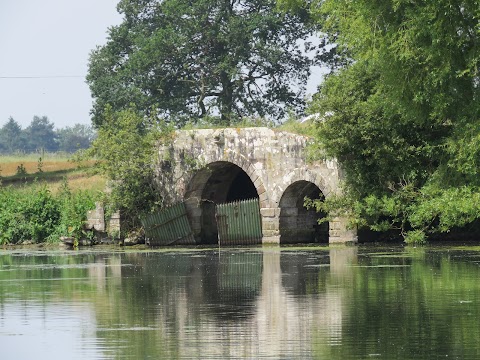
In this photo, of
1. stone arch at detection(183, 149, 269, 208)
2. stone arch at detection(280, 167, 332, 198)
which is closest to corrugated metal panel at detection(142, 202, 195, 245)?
stone arch at detection(183, 149, 269, 208)

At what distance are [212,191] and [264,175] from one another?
363 cm

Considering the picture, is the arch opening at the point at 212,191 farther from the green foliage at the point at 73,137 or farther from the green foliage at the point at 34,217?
the green foliage at the point at 73,137

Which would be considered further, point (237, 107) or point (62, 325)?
point (237, 107)

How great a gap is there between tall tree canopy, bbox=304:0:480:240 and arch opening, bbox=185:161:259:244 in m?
6.00

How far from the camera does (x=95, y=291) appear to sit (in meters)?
19.9

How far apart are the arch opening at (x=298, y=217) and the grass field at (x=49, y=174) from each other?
12894mm

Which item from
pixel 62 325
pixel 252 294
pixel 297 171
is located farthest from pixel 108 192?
pixel 62 325

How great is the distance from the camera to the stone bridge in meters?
36.0

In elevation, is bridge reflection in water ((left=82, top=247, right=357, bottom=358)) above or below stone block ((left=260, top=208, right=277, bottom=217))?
below

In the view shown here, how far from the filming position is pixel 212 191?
132ft

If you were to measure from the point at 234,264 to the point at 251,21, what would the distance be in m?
33.2

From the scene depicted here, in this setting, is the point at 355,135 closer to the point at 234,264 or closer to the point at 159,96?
the point at 234,264

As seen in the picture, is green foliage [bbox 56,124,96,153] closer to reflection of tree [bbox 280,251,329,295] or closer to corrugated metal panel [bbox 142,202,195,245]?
corrugated metal panel [bbox 142,202,195,245]

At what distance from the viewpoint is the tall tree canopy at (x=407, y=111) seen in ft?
90.8
